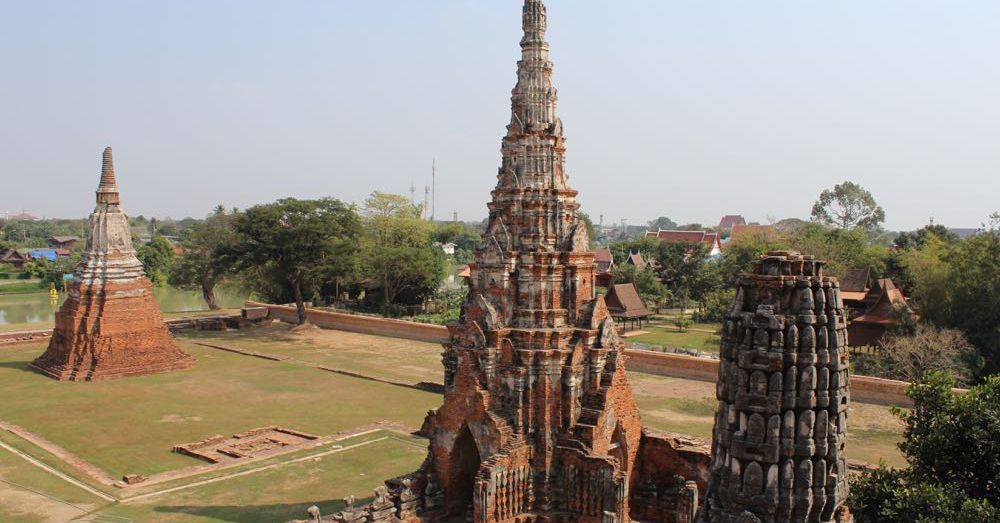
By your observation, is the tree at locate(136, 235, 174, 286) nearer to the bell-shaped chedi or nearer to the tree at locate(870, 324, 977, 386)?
the bell-shaped chedi

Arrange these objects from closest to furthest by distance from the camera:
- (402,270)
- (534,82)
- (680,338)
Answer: (534,82)
(680,338)
(402,270)

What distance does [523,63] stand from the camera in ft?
48.9

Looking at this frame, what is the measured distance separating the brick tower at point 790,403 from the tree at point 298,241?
113ft

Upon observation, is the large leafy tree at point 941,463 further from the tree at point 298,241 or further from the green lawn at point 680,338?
the tree at point 298,241

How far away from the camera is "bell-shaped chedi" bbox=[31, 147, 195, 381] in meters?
28.6

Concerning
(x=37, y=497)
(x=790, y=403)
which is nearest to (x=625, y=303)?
(x=37, y=497)

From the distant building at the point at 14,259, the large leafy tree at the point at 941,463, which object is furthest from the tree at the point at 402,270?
the distant building at the point at 14,259

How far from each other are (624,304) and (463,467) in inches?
1091

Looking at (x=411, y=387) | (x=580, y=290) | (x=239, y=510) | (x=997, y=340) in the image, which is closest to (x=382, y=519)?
(x=239, y=510)

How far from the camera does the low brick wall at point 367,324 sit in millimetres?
38453

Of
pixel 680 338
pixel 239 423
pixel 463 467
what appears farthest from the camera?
pixel 680 338

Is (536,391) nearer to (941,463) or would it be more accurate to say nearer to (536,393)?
(536,393)

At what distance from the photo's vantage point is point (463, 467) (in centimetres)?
1405

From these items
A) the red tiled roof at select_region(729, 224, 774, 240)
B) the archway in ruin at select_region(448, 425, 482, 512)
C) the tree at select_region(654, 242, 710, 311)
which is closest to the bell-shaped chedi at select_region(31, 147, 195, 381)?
the archway in ruin at select_region(448, 425, 482, 512)
